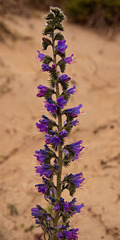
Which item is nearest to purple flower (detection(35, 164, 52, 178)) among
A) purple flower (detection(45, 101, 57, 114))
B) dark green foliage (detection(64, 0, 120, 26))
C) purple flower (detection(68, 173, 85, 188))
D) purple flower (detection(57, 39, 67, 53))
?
purple flower (detection(68, 173, 85, 188))

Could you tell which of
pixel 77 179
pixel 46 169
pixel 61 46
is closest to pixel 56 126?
pixel 46 169

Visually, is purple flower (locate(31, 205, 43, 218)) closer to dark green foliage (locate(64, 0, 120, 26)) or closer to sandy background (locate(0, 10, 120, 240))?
sandy background (locate(0, 10, 120, 240))

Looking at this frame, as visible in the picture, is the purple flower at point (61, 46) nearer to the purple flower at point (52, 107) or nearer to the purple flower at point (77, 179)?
the purple flower at point (52, 107)

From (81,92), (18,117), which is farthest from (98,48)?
(18,117)

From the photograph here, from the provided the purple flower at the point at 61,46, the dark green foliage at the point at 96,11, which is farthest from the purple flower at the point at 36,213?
the dark green foliage at the point at 96,11

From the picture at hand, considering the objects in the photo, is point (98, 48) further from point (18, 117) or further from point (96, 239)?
point (96, 239)

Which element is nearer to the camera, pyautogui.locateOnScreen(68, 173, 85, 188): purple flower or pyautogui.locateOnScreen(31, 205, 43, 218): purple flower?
pyautogui.locateOnScreen(68, 173, 85, 188): purple flower
